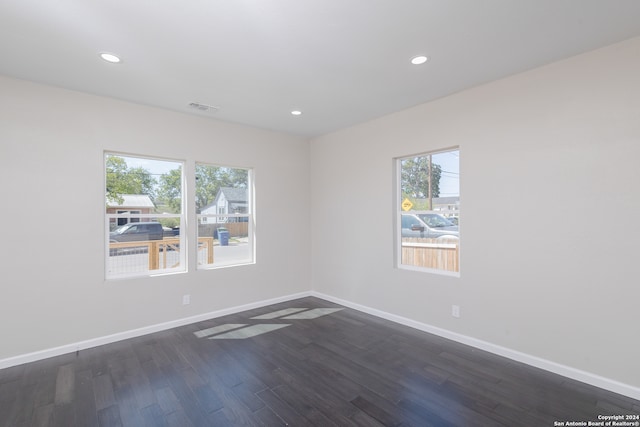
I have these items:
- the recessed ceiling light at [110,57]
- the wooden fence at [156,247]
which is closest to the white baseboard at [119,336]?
the wooden fence at [156,247]

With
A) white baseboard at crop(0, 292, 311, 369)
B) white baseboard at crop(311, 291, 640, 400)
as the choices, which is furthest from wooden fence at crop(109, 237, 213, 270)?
white baseboard at crop(311, 291, 640, 400)

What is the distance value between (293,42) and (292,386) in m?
2.80

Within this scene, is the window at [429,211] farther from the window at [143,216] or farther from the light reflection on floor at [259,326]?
the window at [143,216]

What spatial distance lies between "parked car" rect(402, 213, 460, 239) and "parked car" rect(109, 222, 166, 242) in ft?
10.3

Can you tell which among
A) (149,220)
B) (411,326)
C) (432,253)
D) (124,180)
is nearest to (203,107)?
(124,180)

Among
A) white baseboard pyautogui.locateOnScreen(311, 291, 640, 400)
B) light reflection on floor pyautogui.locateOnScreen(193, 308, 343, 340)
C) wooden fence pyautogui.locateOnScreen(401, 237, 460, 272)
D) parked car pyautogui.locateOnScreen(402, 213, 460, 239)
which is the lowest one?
light reflection on floor pyautogui.locateOnScreen(193, 308, 343, 340)

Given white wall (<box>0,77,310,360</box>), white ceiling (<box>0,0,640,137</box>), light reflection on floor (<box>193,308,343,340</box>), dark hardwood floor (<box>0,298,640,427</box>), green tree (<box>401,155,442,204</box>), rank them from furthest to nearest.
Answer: green tree (<box>401,155,442,204</box>) < light reflection on floor (<box>193,308,343,340</box>) < white wall (<box>0,77,310,360</box>) < dark hardwood floor (<box>0,298,640,427</box>) < white ceiling (<box>0,0,640,137</box>)

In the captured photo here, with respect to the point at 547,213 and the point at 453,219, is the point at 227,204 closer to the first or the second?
the point at 453,219

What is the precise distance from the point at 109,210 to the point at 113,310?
1.15 metres

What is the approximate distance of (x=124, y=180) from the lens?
12.1 feet

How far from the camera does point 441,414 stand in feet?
7.20

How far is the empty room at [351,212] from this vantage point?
2217 millimetres

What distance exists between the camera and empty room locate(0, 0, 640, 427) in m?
2.22

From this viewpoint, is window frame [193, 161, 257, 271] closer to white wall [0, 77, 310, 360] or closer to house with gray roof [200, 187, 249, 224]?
house with gray roof [200, 187, 249, 224]
